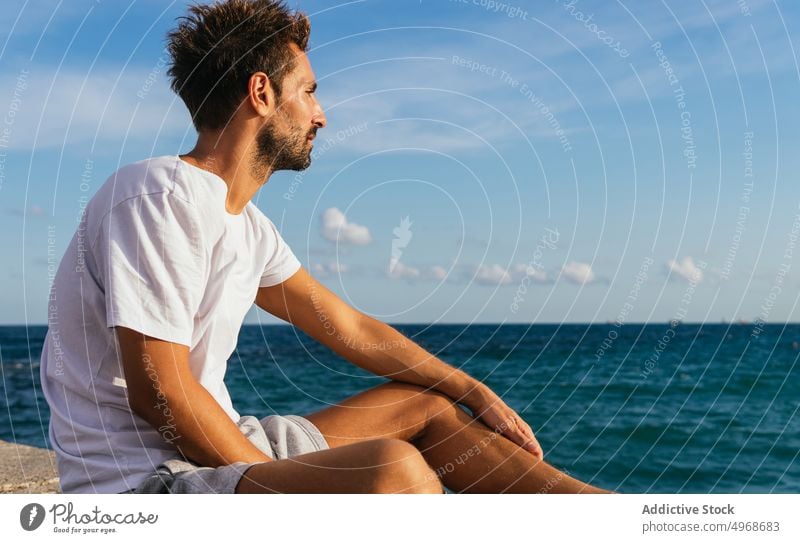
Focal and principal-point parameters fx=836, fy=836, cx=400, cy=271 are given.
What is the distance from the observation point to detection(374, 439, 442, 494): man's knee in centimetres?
165

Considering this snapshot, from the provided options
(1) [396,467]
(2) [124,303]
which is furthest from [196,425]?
(1) [396,467]

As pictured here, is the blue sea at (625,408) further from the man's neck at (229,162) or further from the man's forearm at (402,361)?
the man's neck at (229,162)

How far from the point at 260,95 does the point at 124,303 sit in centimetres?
68

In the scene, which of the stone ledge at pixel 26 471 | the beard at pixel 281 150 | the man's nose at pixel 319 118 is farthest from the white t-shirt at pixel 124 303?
the stone ledge at pixel 26 471

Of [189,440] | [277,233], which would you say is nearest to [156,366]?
[189,440]

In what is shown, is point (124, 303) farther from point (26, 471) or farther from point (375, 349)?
point (26, 471)

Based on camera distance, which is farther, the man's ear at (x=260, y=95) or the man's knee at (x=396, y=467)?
the man's ear at (x=260, y=95)

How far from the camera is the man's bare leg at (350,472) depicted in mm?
1657

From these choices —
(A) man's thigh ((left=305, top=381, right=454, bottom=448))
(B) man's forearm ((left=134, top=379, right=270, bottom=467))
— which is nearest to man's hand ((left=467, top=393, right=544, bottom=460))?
(A) man's thigh ((left=305, top=381, right=454, bottom=448))

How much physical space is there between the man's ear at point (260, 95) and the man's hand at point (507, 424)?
1.04 metres

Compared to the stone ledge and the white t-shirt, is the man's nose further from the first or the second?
the stone ledge

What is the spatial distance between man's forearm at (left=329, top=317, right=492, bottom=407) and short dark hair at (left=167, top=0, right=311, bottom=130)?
0.82 meters

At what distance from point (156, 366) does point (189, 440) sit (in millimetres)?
178
